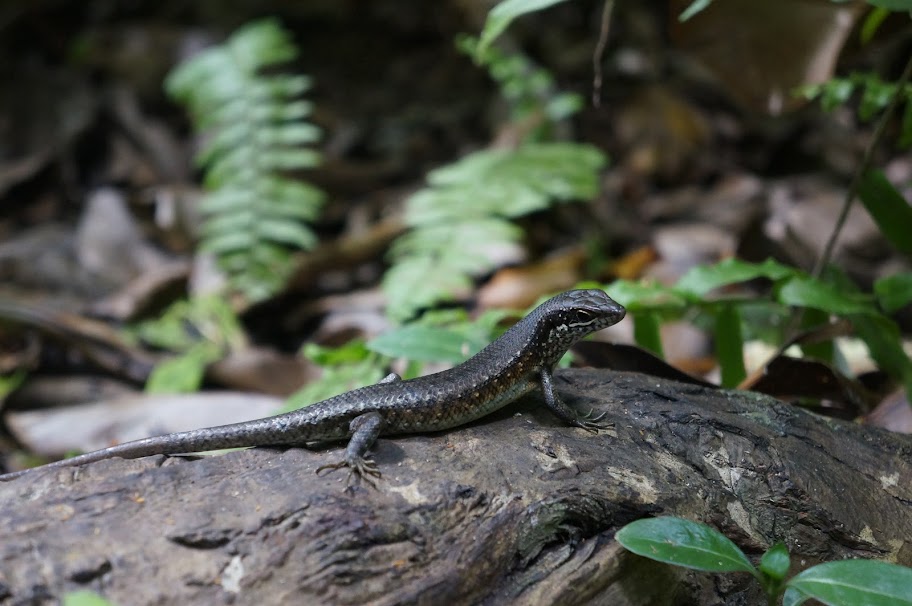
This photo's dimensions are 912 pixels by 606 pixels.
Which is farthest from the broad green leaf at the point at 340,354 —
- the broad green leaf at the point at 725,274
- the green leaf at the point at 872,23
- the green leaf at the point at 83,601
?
the green leaf at the point at 872,23

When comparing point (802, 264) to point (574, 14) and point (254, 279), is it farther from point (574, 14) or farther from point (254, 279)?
point (574, 14)

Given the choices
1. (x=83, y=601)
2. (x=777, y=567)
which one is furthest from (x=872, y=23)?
(x=83, y=601)

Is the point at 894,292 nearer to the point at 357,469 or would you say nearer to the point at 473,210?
the point at 357,469

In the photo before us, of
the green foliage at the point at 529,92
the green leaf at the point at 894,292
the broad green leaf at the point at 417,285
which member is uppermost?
the green foliage at the point at 529,92

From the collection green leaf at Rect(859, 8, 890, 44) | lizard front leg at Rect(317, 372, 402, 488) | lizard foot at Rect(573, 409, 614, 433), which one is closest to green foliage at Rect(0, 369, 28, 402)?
lizard front leg at Rect(317, 372, 402, 488)

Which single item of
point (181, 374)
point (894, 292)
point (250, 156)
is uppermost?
point (250, 156)

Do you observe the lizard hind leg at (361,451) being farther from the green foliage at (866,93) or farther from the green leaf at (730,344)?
the green foliage at (866,93)

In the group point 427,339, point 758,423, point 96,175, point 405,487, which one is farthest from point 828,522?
point 96,175

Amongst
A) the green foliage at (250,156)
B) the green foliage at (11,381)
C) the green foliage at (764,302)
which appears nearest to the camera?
the green foliage at (764,302)
